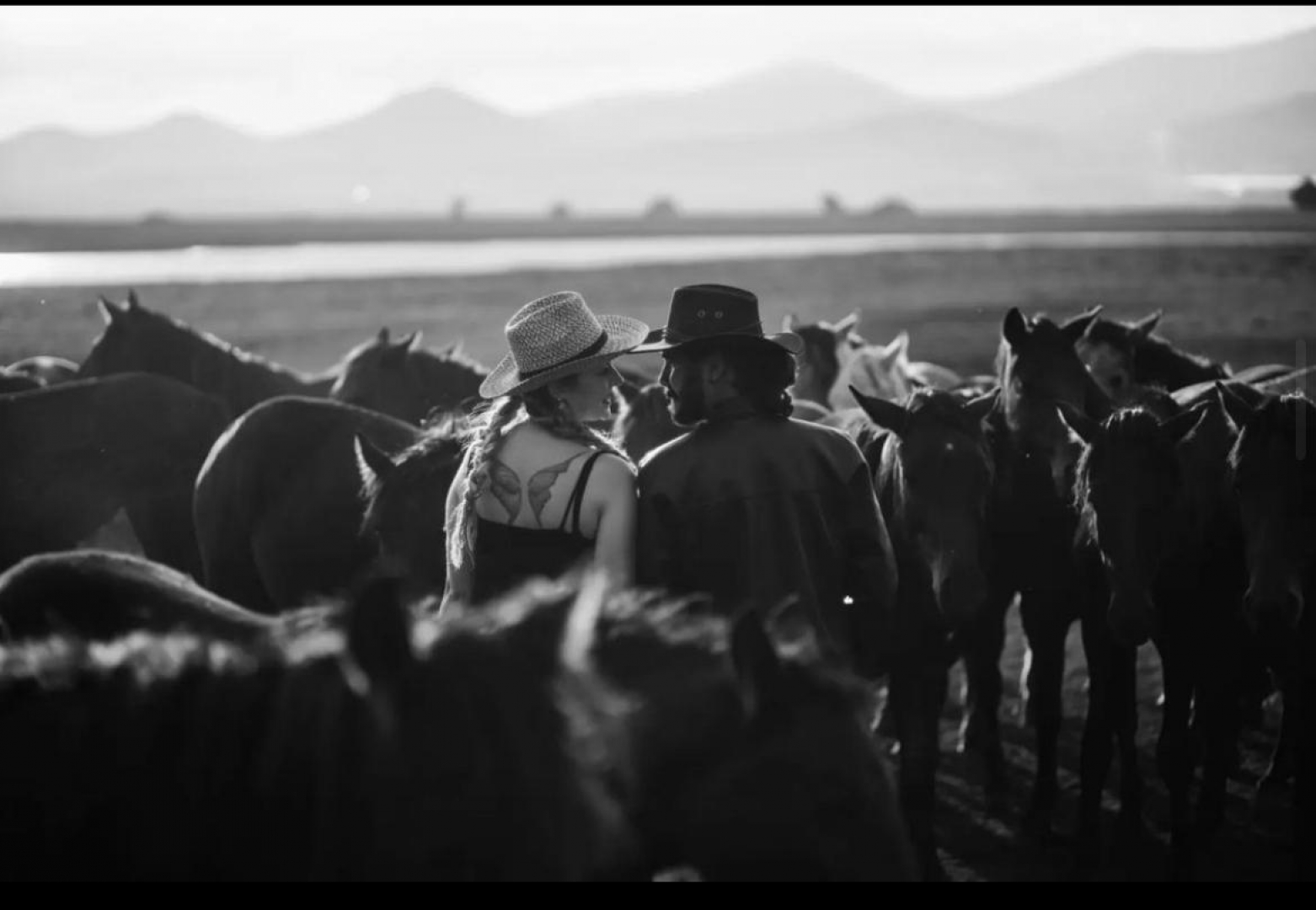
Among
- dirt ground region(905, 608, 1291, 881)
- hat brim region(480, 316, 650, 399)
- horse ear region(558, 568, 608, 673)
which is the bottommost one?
dirt ground region(905, 608, 1291, 881)

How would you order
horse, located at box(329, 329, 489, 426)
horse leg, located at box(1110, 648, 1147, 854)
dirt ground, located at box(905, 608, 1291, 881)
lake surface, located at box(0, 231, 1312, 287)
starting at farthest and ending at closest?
1. lake surface, located at box(0, 231, 1312, 287)
2. horse, located at box(329, 329, 489, 426)
3. horse leg, located at box(1110, 648, 1147, 854)
4. dirt ground, located at box(905, 608, 1291, 881)

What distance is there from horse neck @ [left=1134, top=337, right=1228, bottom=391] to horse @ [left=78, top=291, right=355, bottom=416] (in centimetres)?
501

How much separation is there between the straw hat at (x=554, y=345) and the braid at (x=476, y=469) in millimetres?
55

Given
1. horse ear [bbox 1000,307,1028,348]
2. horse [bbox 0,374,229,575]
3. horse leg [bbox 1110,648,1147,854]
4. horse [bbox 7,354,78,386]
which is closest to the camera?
horse leg [bbox 1110,648,1147,854]

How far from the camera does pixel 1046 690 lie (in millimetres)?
6316

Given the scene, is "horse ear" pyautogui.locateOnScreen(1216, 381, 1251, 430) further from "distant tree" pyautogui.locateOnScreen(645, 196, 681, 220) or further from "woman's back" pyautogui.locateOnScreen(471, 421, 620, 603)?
"distant tree" pyautogui.locateOnScreen(645, 196, 681, 220)

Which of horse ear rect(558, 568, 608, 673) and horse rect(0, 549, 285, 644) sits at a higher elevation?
horse ear rect(558, 568, 608, 673)

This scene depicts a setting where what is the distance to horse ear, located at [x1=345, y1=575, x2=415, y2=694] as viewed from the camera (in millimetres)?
1981

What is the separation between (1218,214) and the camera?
6206 cm

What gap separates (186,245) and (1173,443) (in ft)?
159

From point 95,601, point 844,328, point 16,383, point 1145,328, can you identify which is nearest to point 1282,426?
point 1145,328

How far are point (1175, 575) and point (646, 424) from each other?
2.75 meters

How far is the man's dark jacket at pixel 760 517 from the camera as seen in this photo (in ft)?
11.9

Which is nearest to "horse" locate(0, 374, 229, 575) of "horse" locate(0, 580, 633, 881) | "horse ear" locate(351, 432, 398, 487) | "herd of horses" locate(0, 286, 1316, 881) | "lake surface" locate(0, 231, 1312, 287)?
"herd of horses" locate(0, 286, 1316, 881)
